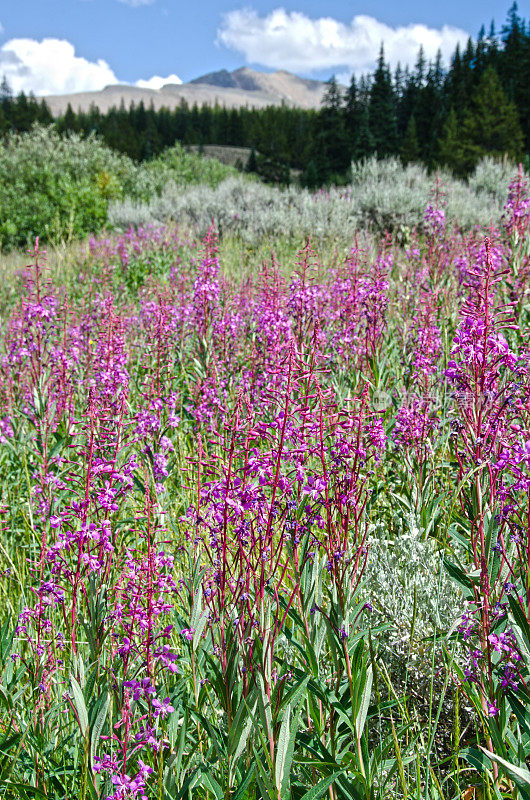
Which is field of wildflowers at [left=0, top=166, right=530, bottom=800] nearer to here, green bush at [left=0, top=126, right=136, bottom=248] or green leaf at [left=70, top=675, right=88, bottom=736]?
green leaf at [left=70, top=675, right=88, bottom=736]

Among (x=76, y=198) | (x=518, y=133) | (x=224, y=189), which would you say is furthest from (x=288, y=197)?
(x=518, y=133)

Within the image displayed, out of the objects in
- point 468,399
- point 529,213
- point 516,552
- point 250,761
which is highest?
point 529,213

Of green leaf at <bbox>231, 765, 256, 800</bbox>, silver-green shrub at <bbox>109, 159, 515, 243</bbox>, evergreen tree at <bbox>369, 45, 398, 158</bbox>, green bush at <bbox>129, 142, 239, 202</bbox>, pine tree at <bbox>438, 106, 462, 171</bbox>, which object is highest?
evergreen tree at <bbox>369, 45, 398, 158</bbox>

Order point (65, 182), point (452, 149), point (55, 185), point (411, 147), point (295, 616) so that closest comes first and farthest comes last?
point (295, 616) → point (65, 182) → point (55, 185) → point (452, 149) → point (411, 147)

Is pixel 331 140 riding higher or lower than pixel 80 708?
higher

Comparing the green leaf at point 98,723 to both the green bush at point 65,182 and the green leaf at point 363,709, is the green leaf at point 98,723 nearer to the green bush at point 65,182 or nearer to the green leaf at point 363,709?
the green leaf at point 363,709

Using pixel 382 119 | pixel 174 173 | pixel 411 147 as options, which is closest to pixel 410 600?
pixel 174 173

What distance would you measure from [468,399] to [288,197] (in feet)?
46.8

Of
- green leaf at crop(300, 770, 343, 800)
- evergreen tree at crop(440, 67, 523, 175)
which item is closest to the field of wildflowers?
green leaf at crop(300, 770, 343, 800)

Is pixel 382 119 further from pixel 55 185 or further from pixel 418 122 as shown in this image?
pixel 55 185

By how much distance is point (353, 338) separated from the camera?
4.30 metres

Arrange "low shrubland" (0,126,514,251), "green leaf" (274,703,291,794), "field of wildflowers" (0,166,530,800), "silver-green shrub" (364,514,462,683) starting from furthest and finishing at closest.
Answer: "low shrubland" (0,126,514,251), "silver-green shrub" (364,514,462,683), "field of wildflowers" (0,166,530,800), "green leaf" (274,703,291,794)

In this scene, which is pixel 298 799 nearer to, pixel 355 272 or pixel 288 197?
pixel 355 272

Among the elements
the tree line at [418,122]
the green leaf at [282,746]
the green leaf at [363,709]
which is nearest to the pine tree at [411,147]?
the tree line at [418,122]
